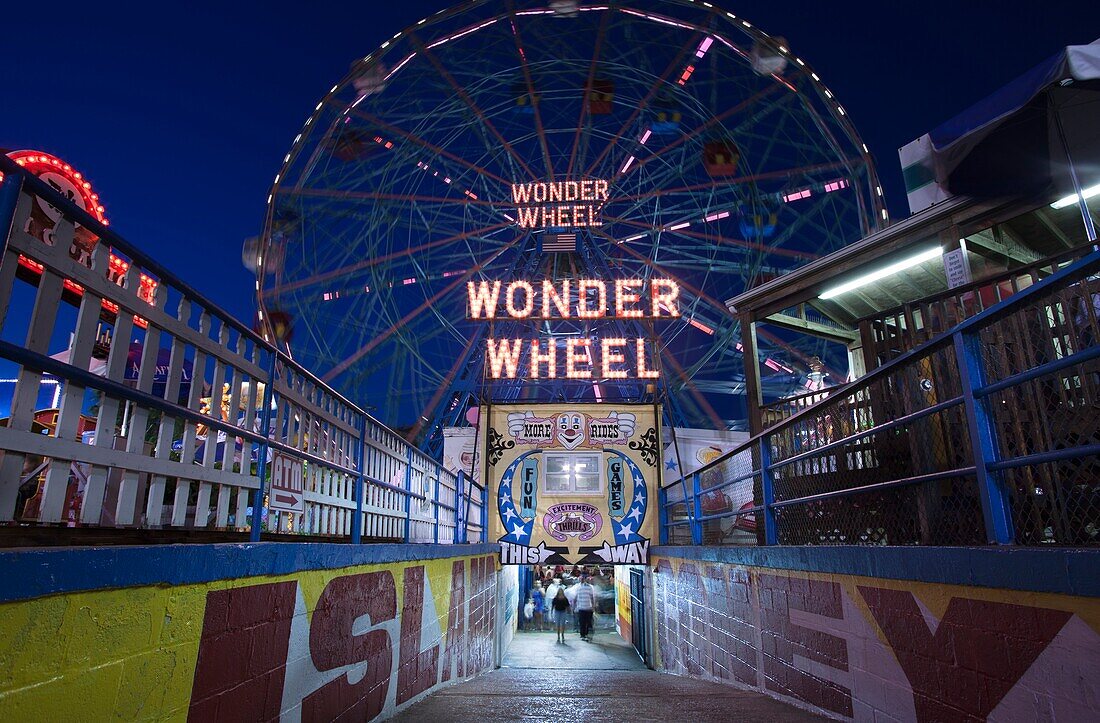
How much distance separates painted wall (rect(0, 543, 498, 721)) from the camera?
6.15ft

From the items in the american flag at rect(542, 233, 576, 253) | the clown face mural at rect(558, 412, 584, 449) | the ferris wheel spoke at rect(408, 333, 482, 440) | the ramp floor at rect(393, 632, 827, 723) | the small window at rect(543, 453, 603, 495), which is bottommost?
the ramp floor at rect(393, 632, 827, 723)

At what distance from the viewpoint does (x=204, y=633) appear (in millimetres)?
2666

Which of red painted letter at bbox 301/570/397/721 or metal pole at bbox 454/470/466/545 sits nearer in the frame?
red painted letter at bbox 301/570/397/721

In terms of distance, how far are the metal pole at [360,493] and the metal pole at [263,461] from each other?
1.45 metres

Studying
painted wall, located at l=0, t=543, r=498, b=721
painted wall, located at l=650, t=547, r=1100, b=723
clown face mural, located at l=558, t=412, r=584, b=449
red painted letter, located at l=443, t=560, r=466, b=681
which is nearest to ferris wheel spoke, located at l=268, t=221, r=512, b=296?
clown face mural, located at l=558, t=412, r=584, b=449

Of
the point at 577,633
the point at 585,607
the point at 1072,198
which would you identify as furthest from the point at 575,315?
the point at 577,633

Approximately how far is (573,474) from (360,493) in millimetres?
9761

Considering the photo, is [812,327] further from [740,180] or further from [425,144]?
[425,144]

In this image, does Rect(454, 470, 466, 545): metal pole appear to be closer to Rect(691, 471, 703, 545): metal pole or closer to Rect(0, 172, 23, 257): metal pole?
Rect(691, 471, 703, 545): metal pole

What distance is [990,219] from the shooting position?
325 inches

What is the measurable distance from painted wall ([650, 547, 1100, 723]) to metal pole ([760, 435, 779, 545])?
25 cm

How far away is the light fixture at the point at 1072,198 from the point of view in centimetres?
768

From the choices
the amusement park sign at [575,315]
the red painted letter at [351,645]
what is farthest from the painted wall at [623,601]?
the red painted letter at [351,645]

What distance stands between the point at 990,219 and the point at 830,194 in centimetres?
1148
